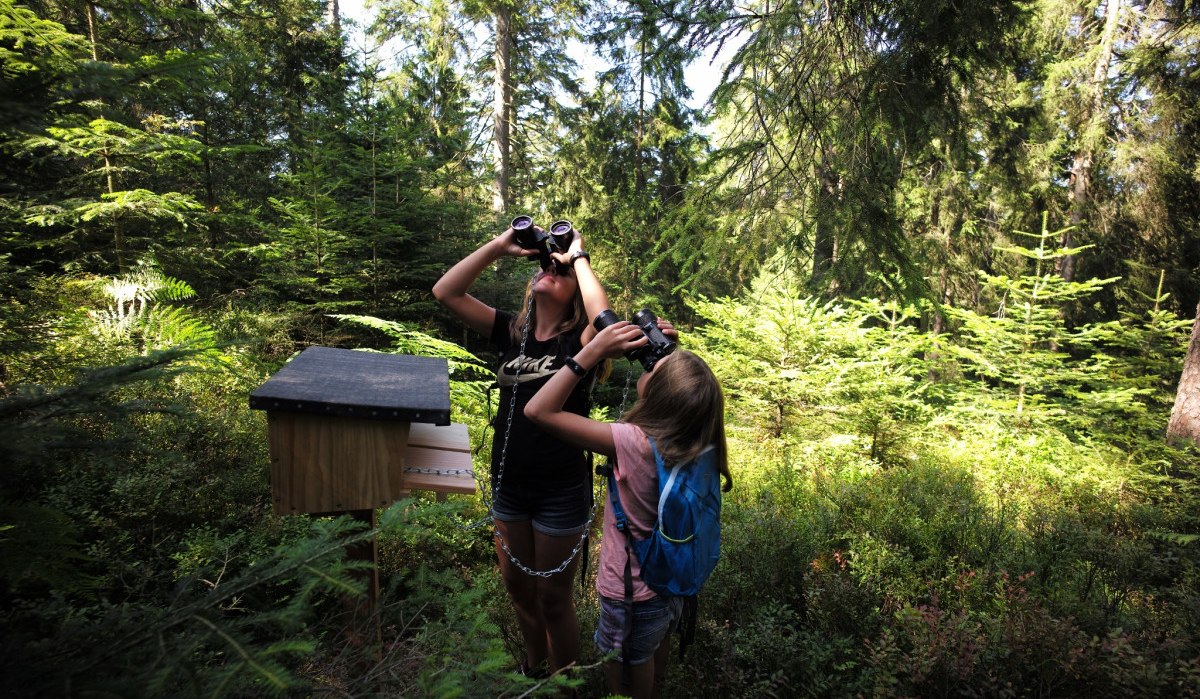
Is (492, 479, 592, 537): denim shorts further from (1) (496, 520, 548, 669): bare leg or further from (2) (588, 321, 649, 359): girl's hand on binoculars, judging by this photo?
(2) (588, 321, 649, 359): girl's hand on binoculars

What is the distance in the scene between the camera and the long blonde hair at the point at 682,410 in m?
2.04

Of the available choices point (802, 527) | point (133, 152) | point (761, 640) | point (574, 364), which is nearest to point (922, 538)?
point (802, 527)

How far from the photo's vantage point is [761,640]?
113 inches

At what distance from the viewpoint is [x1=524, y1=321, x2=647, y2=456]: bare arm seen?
1.92 metres

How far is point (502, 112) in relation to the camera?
12266mm

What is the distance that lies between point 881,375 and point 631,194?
33.3 ft

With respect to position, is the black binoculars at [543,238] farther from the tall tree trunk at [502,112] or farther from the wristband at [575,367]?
the tall tree trunk at [502,112]

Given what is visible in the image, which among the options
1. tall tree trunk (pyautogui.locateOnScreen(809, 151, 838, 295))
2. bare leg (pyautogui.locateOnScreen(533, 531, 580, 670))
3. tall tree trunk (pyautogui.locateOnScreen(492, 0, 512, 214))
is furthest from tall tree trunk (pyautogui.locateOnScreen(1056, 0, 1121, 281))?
bare leg (pyautogui.locateOnScreen(533, 531, 580, 670))

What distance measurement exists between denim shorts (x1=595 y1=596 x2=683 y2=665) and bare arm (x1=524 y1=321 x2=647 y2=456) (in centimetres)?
67

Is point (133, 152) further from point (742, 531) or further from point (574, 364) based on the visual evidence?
point (742, 531)

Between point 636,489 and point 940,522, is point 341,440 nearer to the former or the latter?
point 636,489

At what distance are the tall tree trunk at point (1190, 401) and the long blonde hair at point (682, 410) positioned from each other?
24.6 ft

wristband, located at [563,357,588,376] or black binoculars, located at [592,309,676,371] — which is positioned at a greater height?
black binoculars, located at [592,309,676,371]

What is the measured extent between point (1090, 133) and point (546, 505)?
1496 centimetres
